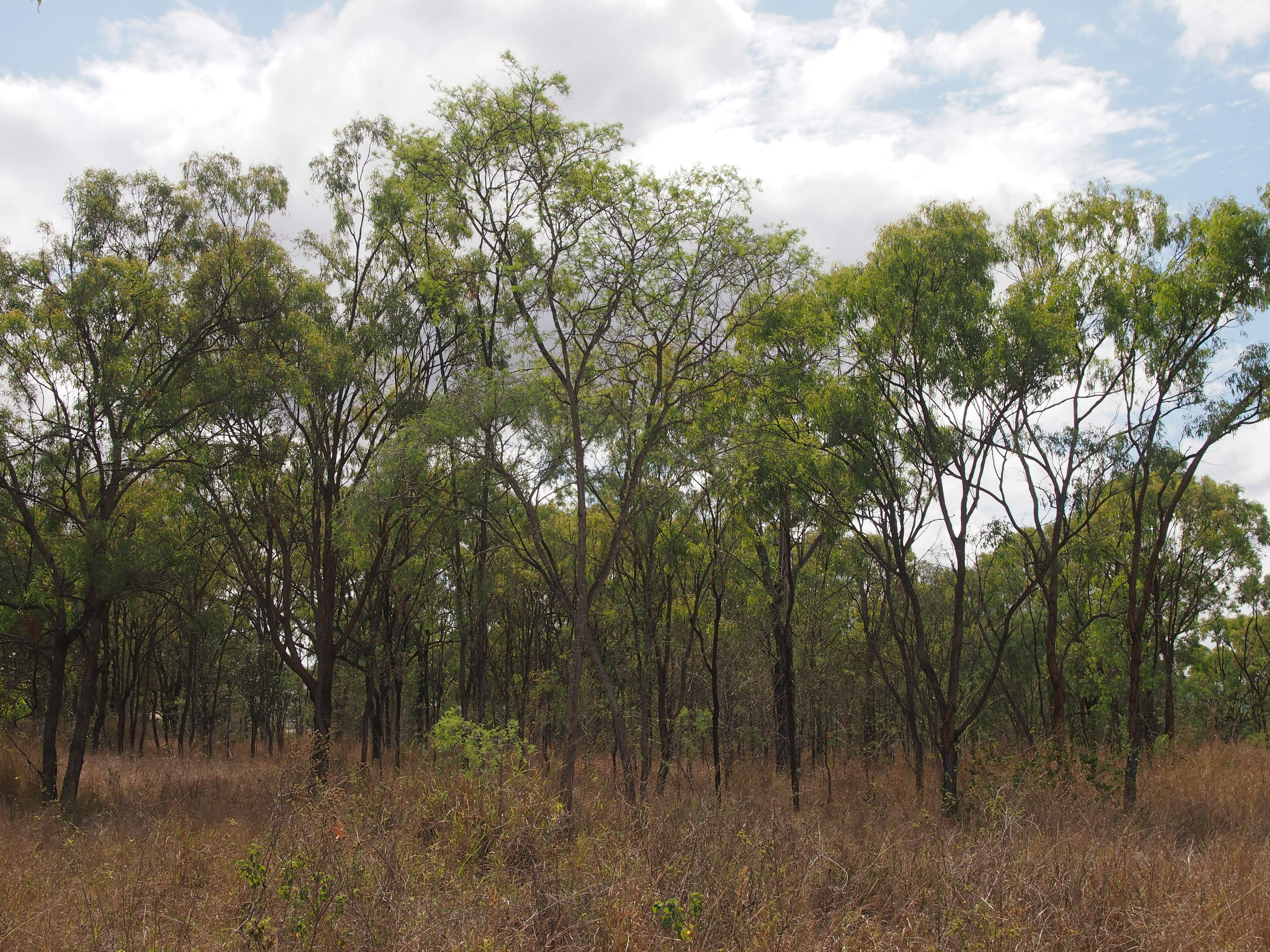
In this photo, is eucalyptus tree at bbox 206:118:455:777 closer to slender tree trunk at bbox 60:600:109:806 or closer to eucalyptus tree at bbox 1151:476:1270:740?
slender tree trunk at bbox 60:600:109:806

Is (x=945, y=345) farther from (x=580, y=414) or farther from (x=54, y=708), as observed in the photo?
(x=54, y=708)

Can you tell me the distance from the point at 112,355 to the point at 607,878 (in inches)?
509

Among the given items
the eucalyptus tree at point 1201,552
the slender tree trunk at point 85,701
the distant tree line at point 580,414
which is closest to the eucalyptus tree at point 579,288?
the distant tree line at point 580,414

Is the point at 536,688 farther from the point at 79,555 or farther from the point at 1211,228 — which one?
the point at 1211,228

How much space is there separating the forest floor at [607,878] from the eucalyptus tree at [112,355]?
489 centimetres

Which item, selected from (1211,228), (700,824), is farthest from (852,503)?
(700,824)

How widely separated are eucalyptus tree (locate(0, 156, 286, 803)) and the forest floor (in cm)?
489

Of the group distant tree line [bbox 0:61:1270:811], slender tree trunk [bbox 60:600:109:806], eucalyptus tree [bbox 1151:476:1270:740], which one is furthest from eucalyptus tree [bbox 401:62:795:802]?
eucalyptus tree [bbox 1151:476:1270:740]

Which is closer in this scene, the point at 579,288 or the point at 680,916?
the point at 680,916

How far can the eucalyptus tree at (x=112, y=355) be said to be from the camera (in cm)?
1381

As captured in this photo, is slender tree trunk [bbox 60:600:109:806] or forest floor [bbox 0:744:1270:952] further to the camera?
slender tree trunk [bbox 60:600:109:806]

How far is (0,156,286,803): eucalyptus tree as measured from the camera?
13.8 meters

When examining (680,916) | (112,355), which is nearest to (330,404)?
(112,355)

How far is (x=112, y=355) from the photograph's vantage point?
1388 centimetres
